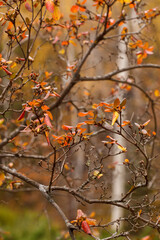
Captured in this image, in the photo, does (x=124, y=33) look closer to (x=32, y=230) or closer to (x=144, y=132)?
(x=144, y=132)

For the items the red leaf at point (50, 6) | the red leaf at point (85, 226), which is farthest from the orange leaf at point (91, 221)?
the red leaf at point (50, 6)

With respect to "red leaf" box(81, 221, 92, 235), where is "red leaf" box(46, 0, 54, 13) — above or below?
above

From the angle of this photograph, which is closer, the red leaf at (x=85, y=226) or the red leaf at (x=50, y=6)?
the red leaf at (x=85, y=226)

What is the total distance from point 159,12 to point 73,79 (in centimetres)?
79

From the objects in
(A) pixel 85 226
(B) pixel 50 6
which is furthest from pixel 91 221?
(B) pixel 50 6

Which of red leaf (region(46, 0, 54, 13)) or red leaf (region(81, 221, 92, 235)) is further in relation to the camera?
red leaf (region(46, 0, 54, 13))

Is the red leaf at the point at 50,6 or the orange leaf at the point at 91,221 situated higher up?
the red leaf at the point at 50,6

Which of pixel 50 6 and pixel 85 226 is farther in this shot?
pixel 50 6

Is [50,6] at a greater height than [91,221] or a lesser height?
greater

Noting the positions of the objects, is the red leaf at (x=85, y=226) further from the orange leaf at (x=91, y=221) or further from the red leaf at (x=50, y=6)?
the red leaf at (x=50, y=6)

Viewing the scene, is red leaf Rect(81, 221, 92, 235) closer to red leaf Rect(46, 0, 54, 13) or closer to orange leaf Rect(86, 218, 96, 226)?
orange leaf Rect(86, 218, 96, 226)

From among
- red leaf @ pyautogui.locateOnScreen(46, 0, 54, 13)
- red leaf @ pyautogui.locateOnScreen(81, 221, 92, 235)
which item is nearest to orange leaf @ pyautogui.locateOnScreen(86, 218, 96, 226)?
red leaf @ pyautogui.locateOnScreen(81, 221, 92, 235)

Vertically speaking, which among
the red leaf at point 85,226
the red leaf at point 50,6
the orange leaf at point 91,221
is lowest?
the red leaf at point 85,226

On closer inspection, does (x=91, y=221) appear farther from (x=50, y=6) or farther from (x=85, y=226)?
(x=50, y=6)
